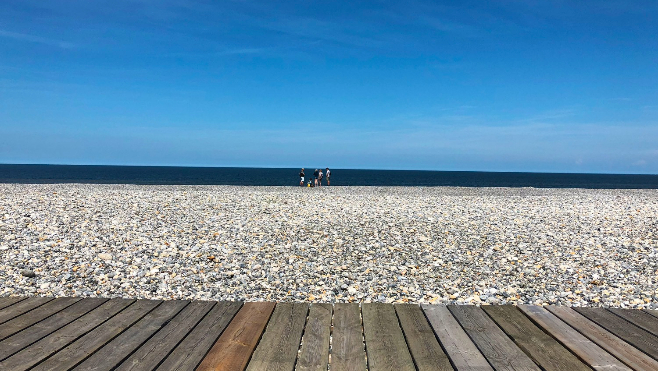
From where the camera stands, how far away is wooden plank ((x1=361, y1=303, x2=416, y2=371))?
3.43m

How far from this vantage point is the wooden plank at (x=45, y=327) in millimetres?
3562

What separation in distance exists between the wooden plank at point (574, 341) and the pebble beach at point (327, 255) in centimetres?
204

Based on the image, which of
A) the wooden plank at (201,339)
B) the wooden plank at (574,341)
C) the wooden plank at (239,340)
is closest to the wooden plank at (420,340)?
the wooden plank at (574,341)

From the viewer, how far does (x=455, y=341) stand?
3861 millimetres

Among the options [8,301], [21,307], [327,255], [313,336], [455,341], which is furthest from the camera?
[327,255]

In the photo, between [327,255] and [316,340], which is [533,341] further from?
[327,255]

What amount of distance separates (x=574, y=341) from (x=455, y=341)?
1074mm

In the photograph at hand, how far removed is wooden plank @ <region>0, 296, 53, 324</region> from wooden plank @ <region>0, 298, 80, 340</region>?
7 centimetres

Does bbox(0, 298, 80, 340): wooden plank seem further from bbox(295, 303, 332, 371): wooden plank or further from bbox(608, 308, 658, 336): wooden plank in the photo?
bbox(608, 308, 658, 336): wooden plank

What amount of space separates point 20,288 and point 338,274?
5.20 metres

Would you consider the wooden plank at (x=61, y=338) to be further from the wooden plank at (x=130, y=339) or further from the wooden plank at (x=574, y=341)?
the wooden plank at (x=574, y=341)

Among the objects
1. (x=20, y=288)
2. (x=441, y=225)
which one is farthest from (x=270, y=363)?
(x=441, y=225)

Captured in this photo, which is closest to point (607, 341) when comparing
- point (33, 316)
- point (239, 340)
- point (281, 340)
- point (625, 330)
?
point (625, 330)

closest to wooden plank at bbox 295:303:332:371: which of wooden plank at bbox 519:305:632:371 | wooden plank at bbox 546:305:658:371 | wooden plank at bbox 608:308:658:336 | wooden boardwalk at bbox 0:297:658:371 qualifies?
wooden boardwalk at bbox 0:297:658:371
